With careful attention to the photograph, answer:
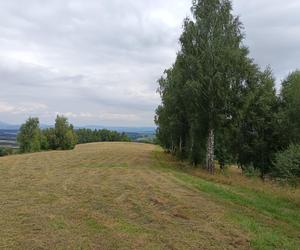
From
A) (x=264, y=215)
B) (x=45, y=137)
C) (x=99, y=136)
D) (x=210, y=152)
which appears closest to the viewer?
(x=264, y=215)

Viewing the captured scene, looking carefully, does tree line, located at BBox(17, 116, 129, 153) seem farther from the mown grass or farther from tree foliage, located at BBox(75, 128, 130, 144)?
the mown grass

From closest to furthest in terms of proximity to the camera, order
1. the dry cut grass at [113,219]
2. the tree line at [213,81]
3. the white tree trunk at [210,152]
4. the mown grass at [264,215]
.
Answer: the dry cut grass at [113,219] → the mown grass at [264,215] → the tree line at [213,81] → the white tree trunk at [210,152]

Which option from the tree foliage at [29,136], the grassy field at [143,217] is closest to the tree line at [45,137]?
the tree foliage at [29,136]

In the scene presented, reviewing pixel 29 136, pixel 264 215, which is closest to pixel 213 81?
pixel 264 215

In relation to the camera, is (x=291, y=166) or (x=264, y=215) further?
(x=291, y=166)

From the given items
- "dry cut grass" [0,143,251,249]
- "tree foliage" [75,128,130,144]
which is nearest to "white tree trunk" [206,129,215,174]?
"dry cut grass" [0,143,251,249]

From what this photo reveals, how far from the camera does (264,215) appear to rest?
10539 mm

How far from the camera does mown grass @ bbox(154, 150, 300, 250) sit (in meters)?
7.89

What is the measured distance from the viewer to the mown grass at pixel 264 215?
7.89 meters

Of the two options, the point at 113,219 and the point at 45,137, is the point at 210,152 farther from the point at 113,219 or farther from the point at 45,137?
the point at 45,137

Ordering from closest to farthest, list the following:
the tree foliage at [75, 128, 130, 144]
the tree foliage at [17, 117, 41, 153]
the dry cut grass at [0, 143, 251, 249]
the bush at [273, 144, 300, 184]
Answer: the dry cut grass at [0, 143, 251, 249] < the bush at [273, 144, 300, 184] < the tree foliage at [17, 117, 41, 153] < the tree foliage at [75, 128, 130, 144]

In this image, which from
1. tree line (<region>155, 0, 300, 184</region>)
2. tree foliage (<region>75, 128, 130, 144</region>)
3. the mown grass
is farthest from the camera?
tree foliage (<region>75, 128, 130, 144</region>)

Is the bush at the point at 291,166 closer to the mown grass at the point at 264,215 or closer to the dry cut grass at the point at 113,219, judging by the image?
the mown grass at the point at 264,215

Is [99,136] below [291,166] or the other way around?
the other way around
